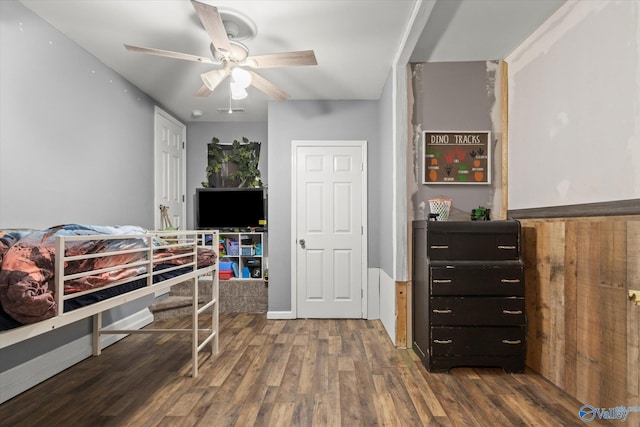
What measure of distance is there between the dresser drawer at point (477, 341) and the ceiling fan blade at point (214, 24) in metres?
2.46

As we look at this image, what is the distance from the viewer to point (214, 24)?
2.04 meters

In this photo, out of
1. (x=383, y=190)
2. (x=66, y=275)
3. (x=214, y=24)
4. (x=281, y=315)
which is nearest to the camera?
(x=66, y=275)

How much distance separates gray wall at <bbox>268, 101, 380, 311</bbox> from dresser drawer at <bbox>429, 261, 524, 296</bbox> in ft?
5.12

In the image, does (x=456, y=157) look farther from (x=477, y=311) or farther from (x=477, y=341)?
(x=477, y=341)

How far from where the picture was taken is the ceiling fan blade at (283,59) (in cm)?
238

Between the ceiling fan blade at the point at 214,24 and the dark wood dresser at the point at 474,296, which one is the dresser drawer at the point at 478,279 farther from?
the ceiling fan blade at the point at 214,24

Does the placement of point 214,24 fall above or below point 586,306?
above

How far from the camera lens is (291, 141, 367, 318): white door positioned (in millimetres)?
4164

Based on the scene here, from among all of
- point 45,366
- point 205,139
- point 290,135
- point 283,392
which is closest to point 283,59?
point 290,135

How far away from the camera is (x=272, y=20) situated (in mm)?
2520

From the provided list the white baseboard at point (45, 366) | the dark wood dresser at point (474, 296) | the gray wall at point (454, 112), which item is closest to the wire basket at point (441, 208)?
the gray wall at point (454, 112)

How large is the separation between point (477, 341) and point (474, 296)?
326 millimetres

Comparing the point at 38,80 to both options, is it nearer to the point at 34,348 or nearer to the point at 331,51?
the point at 34,348

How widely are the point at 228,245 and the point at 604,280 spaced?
3781mm
